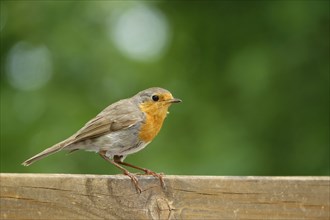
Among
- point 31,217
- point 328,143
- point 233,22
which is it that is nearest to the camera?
point 31,217

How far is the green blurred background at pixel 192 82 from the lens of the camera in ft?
23.1

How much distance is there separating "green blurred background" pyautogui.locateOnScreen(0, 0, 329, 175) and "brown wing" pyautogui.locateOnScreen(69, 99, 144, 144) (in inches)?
53.8

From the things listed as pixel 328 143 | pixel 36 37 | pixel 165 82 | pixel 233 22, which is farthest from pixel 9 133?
pixel 328 143

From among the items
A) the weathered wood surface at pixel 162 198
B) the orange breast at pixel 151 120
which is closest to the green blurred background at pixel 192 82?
the orange breast at pixel 151 120

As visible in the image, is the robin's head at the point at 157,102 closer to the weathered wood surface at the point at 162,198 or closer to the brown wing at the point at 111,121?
the brown wing at the point at 111,121

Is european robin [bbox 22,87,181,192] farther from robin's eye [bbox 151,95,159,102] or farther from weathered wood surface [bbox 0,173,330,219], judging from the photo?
weathered wood surface [bbox 0,173,330,219]

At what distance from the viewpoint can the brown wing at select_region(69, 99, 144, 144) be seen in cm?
539

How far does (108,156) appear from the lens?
215 inches

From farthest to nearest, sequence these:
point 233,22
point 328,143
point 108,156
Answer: point 233,22 < point 328,143 < point 108,156

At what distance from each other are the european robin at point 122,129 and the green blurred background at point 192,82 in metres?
1.34

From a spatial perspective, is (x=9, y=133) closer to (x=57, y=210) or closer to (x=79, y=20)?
(x=79, y=20)

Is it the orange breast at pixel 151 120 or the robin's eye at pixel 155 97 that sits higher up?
the robin's eye at pixel 155 97

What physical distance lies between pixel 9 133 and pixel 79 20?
1.42 metres

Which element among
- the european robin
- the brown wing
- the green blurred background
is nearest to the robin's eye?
the european robin
